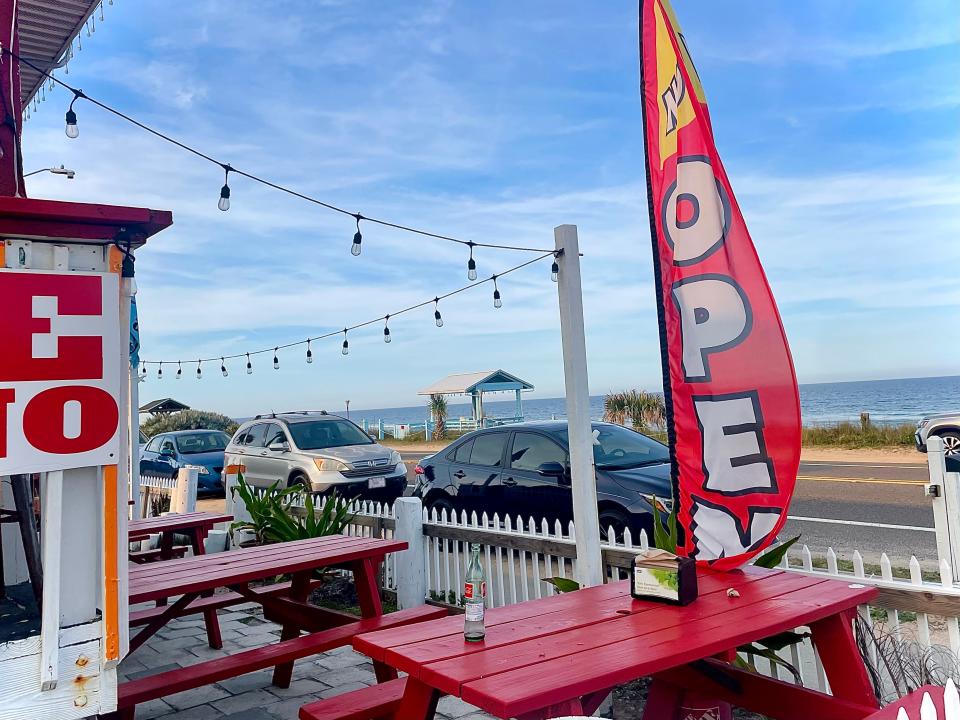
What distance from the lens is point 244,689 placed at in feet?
13.6

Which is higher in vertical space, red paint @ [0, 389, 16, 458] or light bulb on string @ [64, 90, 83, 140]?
light bulb on string @ [64, 90, 83, 140]

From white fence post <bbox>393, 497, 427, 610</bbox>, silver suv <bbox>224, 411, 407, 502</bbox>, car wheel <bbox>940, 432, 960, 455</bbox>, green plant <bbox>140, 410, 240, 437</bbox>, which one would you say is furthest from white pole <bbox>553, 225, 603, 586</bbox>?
green plant <bbox>140, 410, 240, 437</bbox>

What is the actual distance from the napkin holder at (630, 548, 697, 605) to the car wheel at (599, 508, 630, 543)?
12.3 ft

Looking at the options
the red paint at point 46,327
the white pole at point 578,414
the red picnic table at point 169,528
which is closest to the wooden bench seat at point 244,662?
the white pole at point 578,414

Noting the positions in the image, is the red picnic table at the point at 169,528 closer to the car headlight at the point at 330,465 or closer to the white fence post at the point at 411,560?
the white fence post at the point at 411,560

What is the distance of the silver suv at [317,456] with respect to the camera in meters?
10.4

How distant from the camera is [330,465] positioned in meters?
10.4

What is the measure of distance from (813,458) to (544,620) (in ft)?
61.5

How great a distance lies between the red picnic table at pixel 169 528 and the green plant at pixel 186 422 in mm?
23286

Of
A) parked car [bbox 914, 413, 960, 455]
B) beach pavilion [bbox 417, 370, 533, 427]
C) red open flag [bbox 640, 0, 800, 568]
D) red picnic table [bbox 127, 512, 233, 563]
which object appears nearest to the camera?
red open flag [bbox 640, 0, 800, 568]

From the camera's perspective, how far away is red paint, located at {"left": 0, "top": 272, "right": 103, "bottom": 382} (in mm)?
1972

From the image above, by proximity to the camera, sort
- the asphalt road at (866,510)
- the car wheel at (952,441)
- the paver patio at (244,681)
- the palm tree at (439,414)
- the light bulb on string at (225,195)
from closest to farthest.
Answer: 1. the paver patio at (244,681)
2. the light bulb on string at (225,195)
3. the asphalt road at (866,510)
4. the car wheel at (952,441)
5. the palm tree at (439,414)

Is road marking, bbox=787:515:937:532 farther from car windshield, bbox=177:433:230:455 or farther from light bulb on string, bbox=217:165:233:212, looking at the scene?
car windshield, bbox=177:433:230:455

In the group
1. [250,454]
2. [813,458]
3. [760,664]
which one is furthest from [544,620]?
[813,458]
